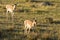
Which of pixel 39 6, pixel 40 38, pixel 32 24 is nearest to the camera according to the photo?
pixel 40 38

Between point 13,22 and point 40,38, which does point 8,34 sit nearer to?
point 40,38

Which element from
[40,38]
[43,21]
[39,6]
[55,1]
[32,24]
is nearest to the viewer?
[40,38]

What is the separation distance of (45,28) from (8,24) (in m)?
2.59

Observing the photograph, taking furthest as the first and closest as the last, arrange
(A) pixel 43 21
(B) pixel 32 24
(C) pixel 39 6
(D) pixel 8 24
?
1. (C) pixel 39 6
2. (A) pixel 43 21
3. (D) pixel 8 24
4. (B) pixel 32 24

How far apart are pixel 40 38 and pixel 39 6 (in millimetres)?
14903

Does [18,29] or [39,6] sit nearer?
[18,29]

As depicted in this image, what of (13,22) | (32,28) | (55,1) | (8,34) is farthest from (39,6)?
(8,34)

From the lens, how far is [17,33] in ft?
50.6

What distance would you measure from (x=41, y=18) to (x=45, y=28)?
361 cm

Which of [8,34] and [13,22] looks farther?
[13,22]

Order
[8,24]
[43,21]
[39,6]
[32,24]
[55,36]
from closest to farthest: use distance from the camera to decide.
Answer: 1. [55,36]
2. [32,24]
3. [8,24]
4. [43,21]
5. [39,6]

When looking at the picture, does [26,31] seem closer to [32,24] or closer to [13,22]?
[32,24]

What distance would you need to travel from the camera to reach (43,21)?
64.9 feet

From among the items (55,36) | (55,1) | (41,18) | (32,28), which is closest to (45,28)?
(32,28)
